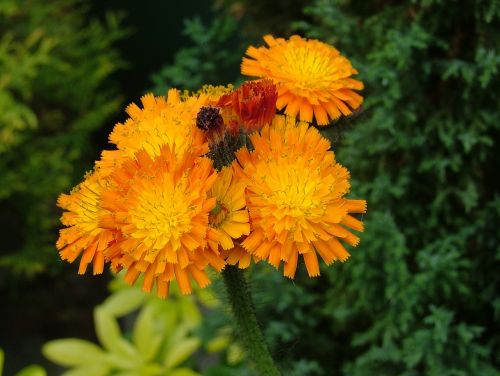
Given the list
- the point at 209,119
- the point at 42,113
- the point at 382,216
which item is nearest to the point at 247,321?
the point at 209,119

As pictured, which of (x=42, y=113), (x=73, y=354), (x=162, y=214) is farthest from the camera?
(x=42, y=113)

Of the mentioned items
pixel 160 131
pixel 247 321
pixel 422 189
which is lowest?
pixel 247 321

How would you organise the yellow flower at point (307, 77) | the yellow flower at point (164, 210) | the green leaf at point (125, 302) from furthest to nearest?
1. the green leaf at point (125, 302)
2. the yellow flower at point (307, 77)
3. the yellow flower at point (164, 210)

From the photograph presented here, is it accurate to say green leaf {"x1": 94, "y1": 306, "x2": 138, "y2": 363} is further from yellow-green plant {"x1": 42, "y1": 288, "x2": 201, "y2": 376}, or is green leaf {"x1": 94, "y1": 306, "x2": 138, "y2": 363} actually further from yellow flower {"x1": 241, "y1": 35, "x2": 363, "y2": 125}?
yellow flower {"x1": 241, "y1": 35, "x2": 363, "y2": 125}

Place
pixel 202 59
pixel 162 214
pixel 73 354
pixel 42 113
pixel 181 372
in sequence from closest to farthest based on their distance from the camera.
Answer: pixel 162 214 → pixel 181 372 → pixel 73 354 → pixel 202 59 → pixel 42 113

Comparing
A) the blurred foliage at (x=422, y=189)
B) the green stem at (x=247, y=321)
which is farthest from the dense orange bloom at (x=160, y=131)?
the blurred foliage at (x=422, y=189)

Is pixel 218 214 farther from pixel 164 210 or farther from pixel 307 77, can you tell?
pixel 307 77

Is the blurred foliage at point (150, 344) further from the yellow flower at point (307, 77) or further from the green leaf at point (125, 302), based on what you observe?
the yellow flower at point (307, 77)
